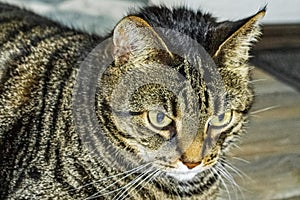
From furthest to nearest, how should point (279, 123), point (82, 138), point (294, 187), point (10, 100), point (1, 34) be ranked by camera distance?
point (279, 123), point (294, 187), point (1, 34), point (10, 100), point (82, 138)

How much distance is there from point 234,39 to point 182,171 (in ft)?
0.93

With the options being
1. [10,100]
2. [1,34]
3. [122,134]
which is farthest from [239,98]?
[1,34]

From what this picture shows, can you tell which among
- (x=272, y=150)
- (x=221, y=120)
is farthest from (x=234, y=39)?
(x=272, y=150)

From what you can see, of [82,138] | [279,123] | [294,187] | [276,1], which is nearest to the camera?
[82,138]

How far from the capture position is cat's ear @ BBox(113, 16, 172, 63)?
110cm

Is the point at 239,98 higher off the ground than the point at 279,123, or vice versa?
the point at 239,98

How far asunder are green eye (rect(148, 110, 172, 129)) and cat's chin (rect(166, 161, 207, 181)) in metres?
0.09

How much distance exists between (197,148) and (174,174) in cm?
9

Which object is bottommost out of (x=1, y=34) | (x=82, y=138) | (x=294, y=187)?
(x=294, y=187)

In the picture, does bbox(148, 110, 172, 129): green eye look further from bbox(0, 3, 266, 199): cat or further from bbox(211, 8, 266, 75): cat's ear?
bbox(211, 8, 266, 75): cat's ear

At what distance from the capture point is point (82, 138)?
1.26 meters

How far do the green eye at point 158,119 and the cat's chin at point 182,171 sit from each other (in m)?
0.09

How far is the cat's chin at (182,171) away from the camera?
3.91ft

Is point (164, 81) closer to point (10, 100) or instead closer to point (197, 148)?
point (197, 148)
